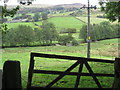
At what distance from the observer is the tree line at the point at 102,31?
37.8 ft

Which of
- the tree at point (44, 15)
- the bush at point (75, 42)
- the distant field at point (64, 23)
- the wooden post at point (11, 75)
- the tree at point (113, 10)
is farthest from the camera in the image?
the tree at point (44, 15)

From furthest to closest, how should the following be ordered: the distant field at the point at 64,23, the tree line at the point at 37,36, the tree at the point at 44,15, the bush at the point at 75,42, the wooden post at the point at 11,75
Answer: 1. the tree at the point at 44,15
2. the distant field at the point at 64,23
3. the bush at the point at 75,42
4. the tree line at the point at 37,36
5. the wooden post at the point at 11,75

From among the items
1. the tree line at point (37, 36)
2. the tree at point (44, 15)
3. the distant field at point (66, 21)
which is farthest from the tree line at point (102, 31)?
the tree at point (44, 15)

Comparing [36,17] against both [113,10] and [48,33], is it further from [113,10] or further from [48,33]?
[113,10]

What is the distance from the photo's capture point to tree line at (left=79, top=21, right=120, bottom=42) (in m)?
11.5

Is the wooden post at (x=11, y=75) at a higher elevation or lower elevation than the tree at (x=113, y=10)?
lower

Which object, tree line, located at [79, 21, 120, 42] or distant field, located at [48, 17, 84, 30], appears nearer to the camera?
tree line, located at [79, 21, 120, 42]

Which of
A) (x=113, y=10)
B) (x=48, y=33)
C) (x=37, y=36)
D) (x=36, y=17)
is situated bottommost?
(x=37, y=36)

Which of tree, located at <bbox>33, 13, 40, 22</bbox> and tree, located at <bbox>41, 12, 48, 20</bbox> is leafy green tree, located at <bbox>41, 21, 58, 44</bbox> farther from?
tree, located at <bbox>33, 13, 40, 22</bbox>

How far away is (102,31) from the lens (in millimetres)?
11680

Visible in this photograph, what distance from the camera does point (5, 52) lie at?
36.7 ft

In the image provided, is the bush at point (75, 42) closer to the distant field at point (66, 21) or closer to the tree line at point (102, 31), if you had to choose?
the tree line at point (102, 31)

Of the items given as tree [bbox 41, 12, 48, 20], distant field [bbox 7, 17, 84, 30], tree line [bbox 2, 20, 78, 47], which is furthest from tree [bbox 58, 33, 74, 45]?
tree [bbox 41, 12, 48, 20]

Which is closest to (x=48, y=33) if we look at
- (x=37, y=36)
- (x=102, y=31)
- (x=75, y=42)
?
(x=37, y=36)
